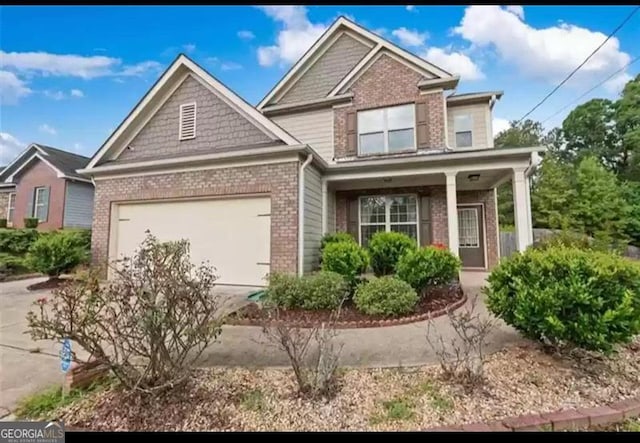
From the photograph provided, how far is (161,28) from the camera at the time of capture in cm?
534

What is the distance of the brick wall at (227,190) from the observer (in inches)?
282

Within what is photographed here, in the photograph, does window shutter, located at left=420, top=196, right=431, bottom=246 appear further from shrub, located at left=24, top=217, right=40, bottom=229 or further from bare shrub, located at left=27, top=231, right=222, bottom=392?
shrub, located at left=24, top=217, right=40, bottom=229

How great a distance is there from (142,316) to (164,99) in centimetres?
830

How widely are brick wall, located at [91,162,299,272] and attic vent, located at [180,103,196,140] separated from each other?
1266mm

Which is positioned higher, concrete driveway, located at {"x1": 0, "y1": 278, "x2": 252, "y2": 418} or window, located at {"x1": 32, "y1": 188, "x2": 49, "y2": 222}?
window, located at {"x1": 32, "y1": 188, "x2": 49, "y2": 222}

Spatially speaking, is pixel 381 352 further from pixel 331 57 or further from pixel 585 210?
pixel 585 210

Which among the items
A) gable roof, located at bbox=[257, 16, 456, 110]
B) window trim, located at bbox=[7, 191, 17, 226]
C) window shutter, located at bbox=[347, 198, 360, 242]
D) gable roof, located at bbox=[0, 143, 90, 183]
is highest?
gable roof, located at bbox=[257, 16, 456, 110]

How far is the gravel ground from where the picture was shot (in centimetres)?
241

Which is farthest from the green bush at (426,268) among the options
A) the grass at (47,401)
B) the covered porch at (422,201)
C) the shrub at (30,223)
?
the shrub at (30,223)

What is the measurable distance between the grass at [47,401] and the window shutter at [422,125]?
948 centimetres

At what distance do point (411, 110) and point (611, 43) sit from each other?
220 inches

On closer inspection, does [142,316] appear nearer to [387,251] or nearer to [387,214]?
[387,251]
